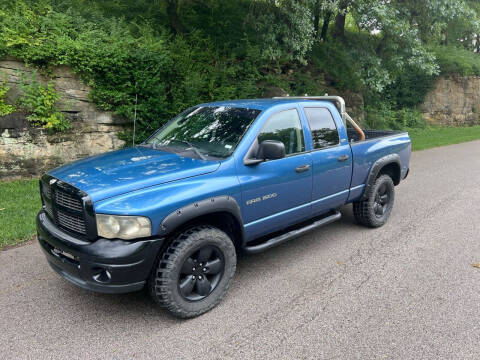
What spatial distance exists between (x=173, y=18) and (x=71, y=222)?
920 centimetres

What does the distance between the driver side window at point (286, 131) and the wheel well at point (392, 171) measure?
2.00m

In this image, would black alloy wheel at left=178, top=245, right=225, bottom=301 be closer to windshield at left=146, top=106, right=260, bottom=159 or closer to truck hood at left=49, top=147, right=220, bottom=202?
truck hood at left=49, top=147, right=220, bottom=202

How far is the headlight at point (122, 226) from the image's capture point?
2.80 metres

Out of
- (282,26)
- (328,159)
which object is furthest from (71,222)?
(282,26)

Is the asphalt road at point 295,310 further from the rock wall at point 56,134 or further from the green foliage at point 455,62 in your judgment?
the green foliage at point 455,62

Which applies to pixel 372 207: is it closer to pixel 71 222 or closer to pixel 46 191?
pixel 71 222

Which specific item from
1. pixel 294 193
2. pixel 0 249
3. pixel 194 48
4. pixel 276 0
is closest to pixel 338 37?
pixel 276 0

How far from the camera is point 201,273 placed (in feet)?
10.7

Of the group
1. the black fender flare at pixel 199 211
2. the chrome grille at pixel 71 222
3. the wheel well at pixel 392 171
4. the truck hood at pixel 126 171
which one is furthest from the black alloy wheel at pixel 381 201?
the chrome grille at pixel 71 222

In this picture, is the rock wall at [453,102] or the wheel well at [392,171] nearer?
the wheel well at [392,171]

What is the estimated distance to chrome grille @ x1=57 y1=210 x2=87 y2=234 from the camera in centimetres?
296

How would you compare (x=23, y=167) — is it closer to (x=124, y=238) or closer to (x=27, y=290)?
(x=27, y=290)

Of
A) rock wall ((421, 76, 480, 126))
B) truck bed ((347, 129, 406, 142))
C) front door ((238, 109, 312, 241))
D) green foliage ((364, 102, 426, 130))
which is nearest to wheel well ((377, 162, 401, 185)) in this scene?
truck bed ((347, 129, 406, 142))

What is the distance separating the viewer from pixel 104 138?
8047mm
